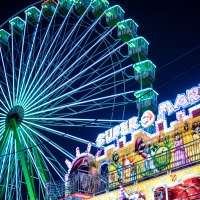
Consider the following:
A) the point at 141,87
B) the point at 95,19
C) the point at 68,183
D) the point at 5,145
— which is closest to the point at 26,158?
the point at 5,145

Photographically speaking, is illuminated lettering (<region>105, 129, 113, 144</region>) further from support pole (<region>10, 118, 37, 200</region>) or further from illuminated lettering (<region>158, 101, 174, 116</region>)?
→ support pole (<region>10, 118, 37, 200</region>)

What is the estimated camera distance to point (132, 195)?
1794cm

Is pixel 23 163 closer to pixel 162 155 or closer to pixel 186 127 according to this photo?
pixel 162 155

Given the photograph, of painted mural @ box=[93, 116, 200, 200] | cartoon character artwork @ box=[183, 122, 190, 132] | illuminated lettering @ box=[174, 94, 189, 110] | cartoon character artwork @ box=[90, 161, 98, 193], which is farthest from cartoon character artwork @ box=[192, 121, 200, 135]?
cartoon character artwork @ box=[90, 161, 98, 193]

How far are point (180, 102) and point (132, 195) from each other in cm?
470

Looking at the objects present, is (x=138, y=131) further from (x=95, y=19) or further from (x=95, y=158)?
(x=95, y=19)

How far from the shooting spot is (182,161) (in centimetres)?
1781

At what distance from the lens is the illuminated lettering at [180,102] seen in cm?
2003

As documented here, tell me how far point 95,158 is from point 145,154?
11.2 ft

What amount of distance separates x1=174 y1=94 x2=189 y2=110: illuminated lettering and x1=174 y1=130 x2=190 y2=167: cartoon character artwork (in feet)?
5.26

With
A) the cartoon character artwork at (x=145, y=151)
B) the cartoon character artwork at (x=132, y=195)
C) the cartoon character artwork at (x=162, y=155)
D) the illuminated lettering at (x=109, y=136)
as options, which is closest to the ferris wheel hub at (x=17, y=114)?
the illuminated lettering at (x=109, y=136)

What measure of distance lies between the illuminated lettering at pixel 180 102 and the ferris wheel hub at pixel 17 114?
30.0 ft

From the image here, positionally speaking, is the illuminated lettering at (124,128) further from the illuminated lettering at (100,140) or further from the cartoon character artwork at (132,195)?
the cartoon character artwork at (132,195)

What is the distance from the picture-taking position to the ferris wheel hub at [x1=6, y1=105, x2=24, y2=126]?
84.3ft
